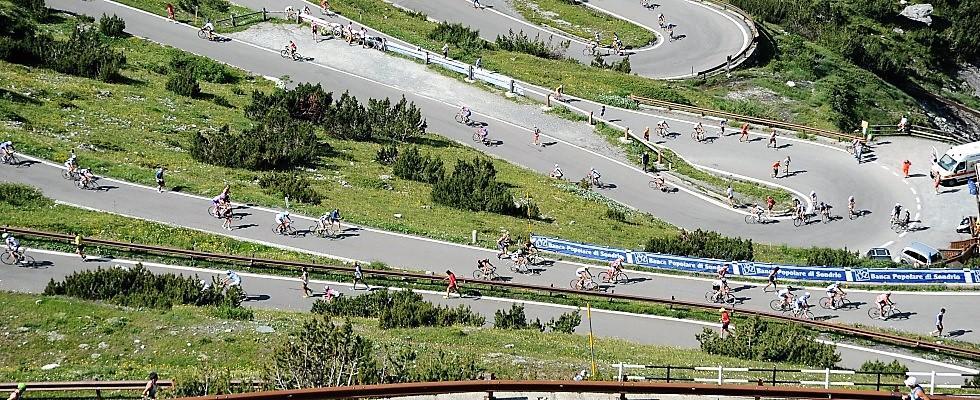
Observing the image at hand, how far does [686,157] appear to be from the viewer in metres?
60.6

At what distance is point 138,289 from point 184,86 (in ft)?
85.1

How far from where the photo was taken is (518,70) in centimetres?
7012

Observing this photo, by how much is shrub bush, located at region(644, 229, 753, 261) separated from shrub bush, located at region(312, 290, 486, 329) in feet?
34.5

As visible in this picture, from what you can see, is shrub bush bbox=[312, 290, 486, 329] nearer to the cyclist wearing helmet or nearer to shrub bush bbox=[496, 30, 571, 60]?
the cyclist wearing helmet

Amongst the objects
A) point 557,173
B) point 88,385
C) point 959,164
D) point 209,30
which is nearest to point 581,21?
point 209,30

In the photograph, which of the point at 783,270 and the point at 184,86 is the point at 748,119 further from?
the point at 184,86

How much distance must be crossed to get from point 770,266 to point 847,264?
4.28 metres

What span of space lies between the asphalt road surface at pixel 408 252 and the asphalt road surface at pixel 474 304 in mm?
2791

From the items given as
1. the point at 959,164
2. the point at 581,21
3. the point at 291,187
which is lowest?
the point at 291,187

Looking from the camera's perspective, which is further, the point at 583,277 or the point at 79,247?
the point at 583,277

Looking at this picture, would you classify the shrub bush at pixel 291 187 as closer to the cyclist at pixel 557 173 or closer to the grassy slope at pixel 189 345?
the grassy slope at pixel 189 345

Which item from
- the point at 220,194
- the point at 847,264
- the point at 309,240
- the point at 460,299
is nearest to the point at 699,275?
the point at 847,264

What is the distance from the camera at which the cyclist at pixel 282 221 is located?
43.9 metres

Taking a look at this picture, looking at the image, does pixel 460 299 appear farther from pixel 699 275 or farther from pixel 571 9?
pixel 571 9
